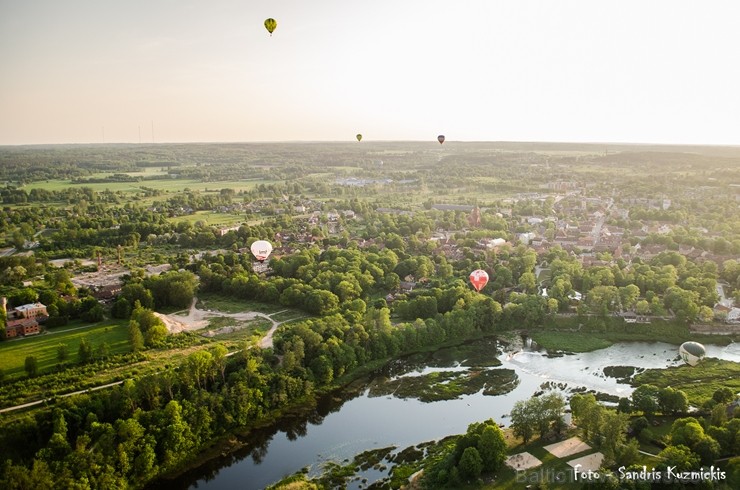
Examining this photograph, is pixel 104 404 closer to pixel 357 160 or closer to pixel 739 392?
pixel 739 392

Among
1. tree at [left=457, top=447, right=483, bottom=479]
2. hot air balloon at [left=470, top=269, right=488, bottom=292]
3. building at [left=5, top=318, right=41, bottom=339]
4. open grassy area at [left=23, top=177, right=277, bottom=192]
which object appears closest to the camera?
tree at [left=457, top=447, right=483, bottom=479]

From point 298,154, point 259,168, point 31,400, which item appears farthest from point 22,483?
point 298,154

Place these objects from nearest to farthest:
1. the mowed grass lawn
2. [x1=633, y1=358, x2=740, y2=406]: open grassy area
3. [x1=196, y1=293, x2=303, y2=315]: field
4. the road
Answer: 1. [x1=633, y1=358, x2=740, y2=406]: open grassy area
2. the mowed grass lawn
3. the road
4. [x1=196, y1=293, x2=303, y2=315]: field

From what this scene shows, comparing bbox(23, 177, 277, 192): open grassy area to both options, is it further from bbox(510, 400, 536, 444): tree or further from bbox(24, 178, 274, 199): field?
bbox(510, 400, 536, 444): tree

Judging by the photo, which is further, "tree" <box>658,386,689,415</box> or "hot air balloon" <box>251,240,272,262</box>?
"hot air balloon" <box>251,240,272,262</box>

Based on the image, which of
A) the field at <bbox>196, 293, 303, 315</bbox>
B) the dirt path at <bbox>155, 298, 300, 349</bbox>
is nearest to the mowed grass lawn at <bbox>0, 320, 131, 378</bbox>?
the dirt path at <bbox>155, 298, 300, 349</bbox>

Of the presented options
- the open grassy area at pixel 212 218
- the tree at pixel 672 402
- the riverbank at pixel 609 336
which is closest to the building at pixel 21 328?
the riverbank at pixel 609 336

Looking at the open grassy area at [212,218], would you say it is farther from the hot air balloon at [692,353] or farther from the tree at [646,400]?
the tree at [646,400]
